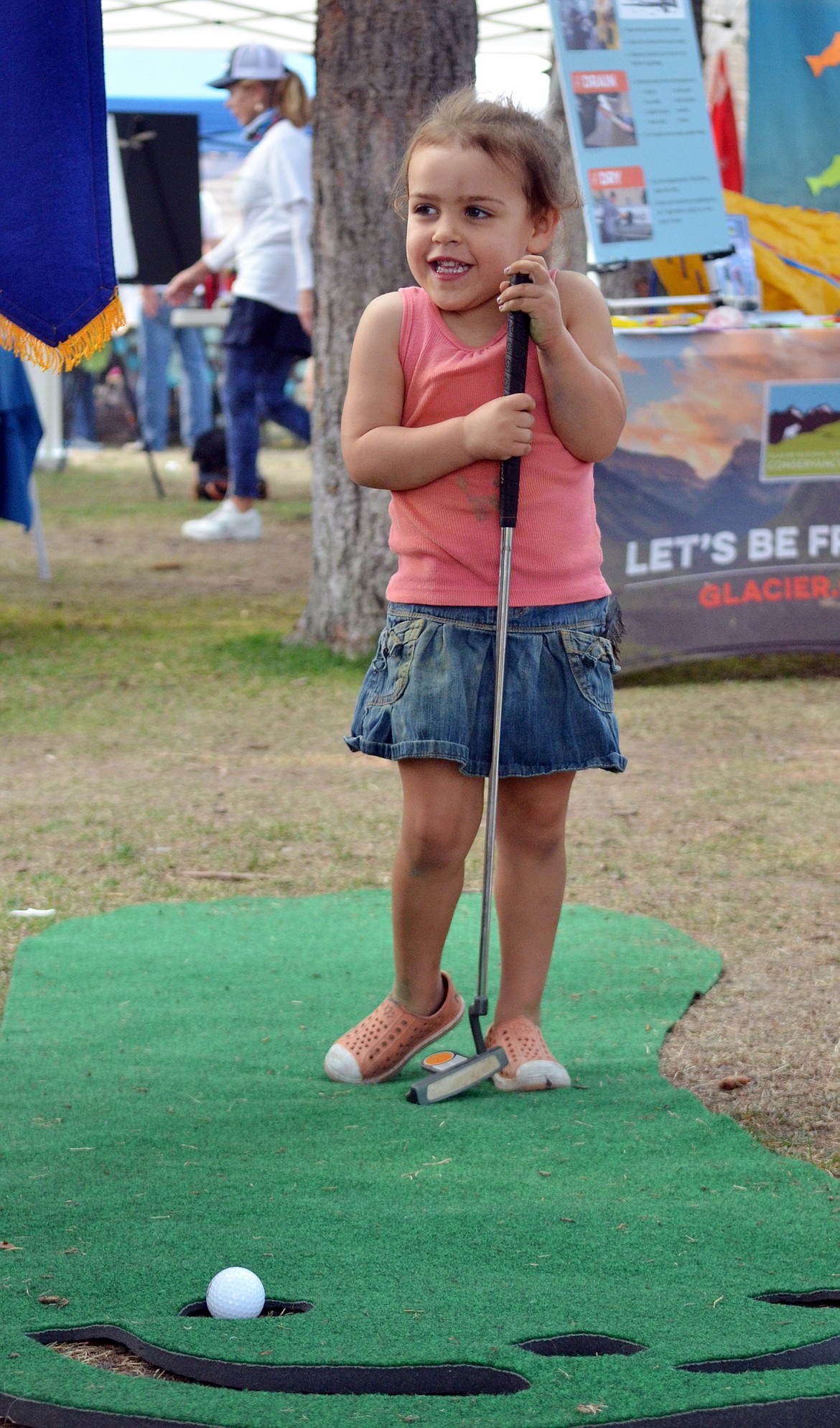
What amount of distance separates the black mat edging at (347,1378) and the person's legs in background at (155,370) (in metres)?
10.9

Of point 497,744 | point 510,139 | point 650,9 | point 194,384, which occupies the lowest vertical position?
point 194,384

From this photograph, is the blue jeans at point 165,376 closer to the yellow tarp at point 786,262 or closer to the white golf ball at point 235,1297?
the yellow tarp at point 786,262

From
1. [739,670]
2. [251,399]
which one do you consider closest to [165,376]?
[251,399]

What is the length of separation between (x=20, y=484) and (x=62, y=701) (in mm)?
1074

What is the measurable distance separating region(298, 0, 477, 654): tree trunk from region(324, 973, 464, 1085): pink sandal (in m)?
2.98

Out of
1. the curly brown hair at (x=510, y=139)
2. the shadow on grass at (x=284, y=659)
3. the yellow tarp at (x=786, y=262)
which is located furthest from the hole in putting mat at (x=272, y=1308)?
the yellow tarp at (x=786, y=262)

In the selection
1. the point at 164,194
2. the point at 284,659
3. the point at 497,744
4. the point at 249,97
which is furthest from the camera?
the point at 164,194

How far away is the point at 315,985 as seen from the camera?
3.09 m

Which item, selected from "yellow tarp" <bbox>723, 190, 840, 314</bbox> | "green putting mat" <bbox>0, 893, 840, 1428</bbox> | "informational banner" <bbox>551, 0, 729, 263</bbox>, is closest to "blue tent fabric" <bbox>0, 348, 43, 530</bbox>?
"informational banner" <bbox>551, 0, 729, 263</bbox>

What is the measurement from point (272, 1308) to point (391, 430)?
1246 mm

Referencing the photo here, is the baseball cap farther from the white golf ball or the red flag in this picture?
the white golf ball

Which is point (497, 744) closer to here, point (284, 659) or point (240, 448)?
point (284, 659)

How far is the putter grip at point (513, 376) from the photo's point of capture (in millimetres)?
2309

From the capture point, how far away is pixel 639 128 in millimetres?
5434
